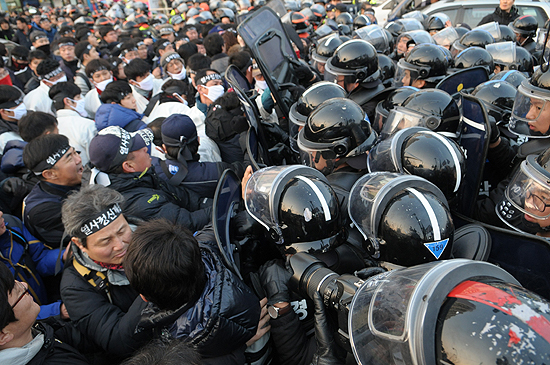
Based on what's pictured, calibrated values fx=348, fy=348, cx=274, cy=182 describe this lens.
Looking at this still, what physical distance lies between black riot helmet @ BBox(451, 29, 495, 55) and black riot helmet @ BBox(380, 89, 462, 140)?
3308mm

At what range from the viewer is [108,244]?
2.09m

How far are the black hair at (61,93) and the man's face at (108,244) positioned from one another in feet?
12.6

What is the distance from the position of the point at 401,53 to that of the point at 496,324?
21.4ft

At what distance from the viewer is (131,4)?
2228 cm

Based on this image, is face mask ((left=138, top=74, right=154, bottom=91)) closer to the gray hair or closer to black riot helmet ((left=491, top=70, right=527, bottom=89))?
the gray hair

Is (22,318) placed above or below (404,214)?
below

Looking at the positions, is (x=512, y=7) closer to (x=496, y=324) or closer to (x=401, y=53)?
(x=401, y=53)

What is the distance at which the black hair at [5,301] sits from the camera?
1412mm

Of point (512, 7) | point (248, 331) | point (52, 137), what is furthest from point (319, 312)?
point (512, 7)

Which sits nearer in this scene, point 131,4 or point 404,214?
point 404,214

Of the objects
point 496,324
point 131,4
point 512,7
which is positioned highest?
point 496,324

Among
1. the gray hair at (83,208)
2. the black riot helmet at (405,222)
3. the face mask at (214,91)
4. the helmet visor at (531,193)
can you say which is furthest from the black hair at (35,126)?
the helmet visor at (531,193)

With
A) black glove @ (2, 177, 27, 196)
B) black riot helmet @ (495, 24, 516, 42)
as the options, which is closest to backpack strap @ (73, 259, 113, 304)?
black glove @ (2, 177, 27, 196)

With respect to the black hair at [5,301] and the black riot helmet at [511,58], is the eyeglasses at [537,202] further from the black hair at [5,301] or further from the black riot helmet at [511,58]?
the black riot helmet at [511,58]
